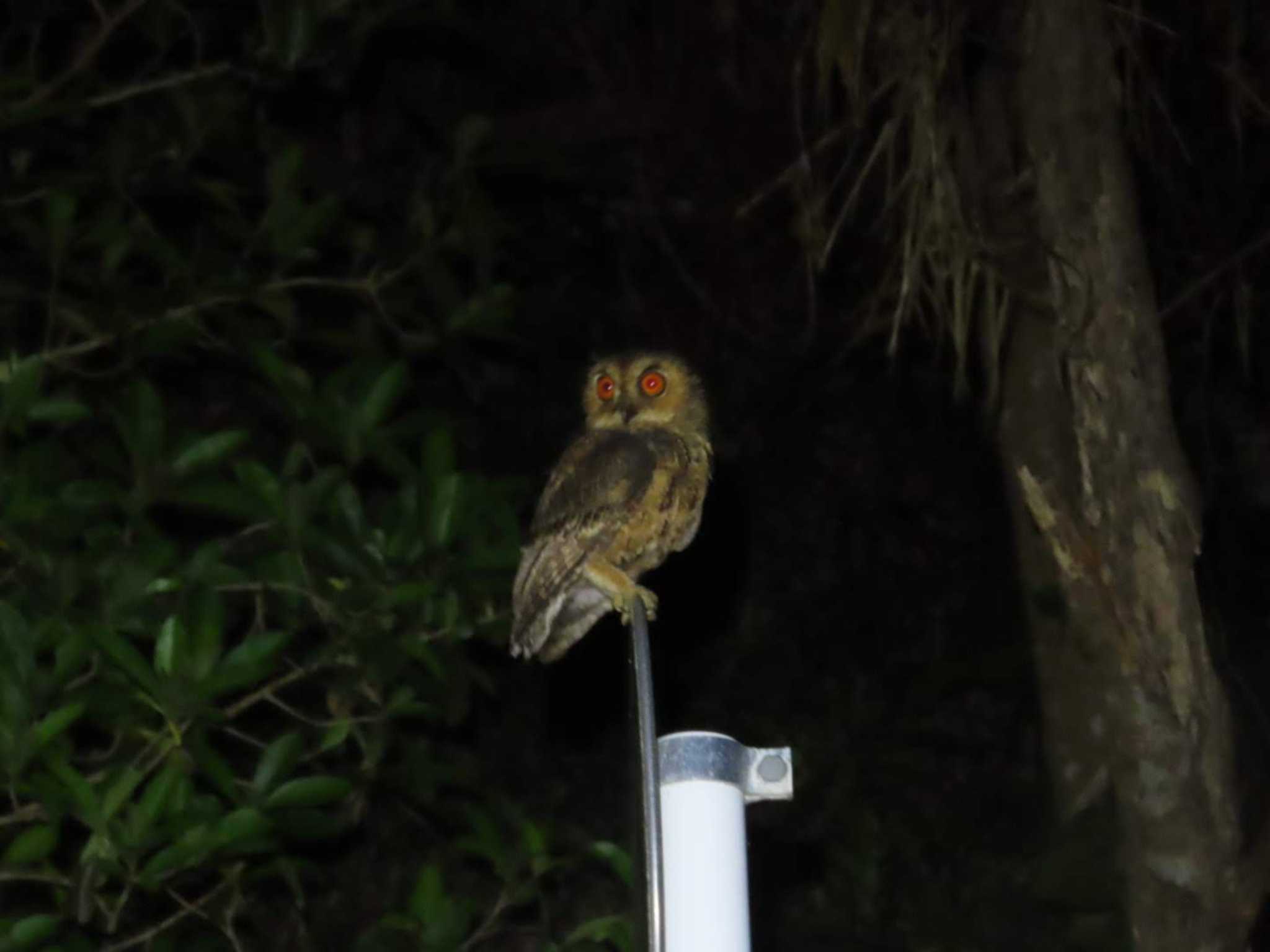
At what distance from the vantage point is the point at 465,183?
11.0ft

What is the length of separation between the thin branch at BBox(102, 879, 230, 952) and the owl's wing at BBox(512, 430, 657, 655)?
96 cm

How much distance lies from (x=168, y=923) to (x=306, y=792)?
455 millimetres

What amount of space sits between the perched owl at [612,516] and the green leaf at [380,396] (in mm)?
441

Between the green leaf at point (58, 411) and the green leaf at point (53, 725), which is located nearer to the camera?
the green leaf at point (53, 725)

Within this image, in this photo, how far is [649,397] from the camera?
2.64 m

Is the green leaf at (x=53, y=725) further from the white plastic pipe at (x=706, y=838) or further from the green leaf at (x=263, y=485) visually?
the white plastic pipe at (x=706, y=838)

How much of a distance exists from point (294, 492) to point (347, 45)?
35.3 inches

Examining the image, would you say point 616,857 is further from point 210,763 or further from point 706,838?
point 706,838

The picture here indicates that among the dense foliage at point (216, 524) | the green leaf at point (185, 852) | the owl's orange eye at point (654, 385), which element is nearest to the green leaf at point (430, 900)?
the dense foliage at point (216, 524)

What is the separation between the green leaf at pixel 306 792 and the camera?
2.68 m

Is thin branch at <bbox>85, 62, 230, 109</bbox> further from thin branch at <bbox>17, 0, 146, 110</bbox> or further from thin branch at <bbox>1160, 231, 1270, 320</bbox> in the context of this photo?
thin branch at <bbox>1160, 231, 1270, 320</bbox>

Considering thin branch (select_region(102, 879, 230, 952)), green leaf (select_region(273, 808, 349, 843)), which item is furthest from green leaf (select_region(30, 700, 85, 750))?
thin branch (select_region(102, 879, 230, 952))

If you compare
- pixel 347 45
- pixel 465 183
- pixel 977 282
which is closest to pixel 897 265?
pixel 977 282

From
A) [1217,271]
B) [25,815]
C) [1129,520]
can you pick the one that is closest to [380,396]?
[25,815]
